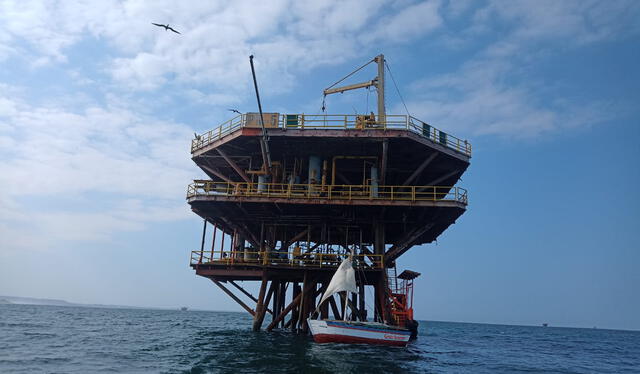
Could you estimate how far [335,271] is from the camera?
29.7 m

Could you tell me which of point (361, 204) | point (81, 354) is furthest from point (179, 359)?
point (361, 204)

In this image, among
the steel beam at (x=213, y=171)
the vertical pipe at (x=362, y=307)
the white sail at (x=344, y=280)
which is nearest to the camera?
the white sail at (x=344, y=280)

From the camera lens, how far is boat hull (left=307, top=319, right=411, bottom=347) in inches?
1014

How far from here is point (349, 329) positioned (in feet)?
84.3

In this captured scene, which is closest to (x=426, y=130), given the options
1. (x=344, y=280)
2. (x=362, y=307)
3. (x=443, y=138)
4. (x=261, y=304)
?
(x=443, y=138)

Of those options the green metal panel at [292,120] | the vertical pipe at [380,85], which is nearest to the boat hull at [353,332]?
the green metal panel at [292,120]

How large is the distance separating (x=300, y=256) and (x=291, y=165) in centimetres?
703

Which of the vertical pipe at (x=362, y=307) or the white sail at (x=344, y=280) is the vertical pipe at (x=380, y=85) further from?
the white sail at (x=344, y=280)

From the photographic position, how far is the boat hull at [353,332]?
25766 millimetres

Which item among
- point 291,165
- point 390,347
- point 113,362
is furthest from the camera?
point 291,165

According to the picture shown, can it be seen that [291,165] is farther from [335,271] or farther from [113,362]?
[113,362]

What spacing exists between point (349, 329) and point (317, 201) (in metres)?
7.85

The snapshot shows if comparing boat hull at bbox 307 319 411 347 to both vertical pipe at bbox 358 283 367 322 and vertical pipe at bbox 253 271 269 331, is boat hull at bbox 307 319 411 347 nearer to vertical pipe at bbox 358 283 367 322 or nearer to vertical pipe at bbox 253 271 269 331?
vertical pipe at bbox 253 271 269 331

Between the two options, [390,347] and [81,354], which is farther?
[390,347]
